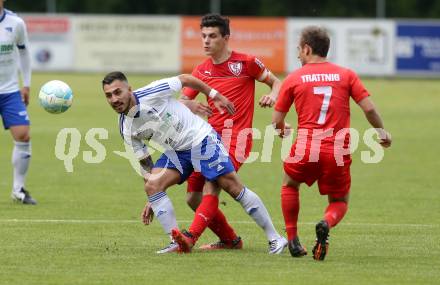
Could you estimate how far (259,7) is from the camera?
52.5 meters

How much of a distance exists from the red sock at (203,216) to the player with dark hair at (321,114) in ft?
2.41

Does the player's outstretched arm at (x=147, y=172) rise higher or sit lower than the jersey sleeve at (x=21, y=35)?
lower

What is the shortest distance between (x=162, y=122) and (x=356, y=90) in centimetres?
169

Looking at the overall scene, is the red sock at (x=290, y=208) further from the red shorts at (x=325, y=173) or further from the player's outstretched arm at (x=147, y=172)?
the player's outstretched arm at (x=147, y=172)

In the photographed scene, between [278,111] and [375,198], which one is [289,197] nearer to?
[278,111]

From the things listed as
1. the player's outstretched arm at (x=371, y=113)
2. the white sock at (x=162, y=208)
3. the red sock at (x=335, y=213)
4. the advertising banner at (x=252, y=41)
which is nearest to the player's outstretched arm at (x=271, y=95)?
the player's outstretched arm at (x=371, y=113)

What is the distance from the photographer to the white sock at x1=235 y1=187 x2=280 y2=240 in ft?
29.8

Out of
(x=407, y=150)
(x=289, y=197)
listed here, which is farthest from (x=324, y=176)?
(x=407, y=150)

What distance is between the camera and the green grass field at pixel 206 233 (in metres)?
7.96

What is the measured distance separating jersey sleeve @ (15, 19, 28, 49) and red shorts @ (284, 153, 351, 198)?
514cm

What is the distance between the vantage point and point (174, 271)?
806 centimetres

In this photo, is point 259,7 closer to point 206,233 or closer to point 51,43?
point 51,43

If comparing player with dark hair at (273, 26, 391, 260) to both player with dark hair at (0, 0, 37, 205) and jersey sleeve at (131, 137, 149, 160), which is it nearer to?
jersey sleeve at (131, 137, 149, 160)

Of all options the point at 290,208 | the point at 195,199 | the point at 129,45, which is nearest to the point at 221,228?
the point at 195,199
